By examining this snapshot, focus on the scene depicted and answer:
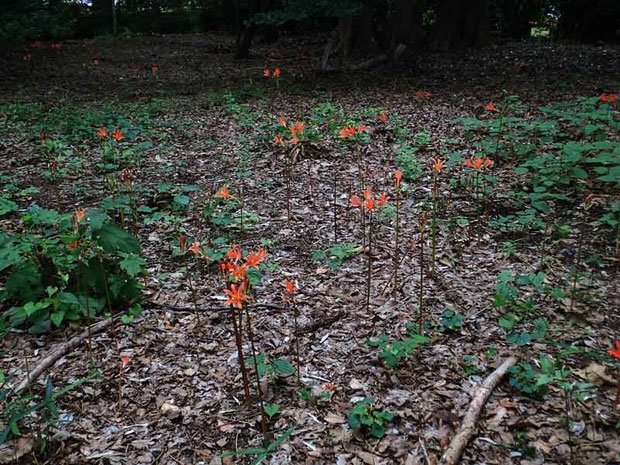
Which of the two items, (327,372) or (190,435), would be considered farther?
(327,372)

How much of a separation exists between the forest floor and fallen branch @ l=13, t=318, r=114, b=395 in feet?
0.15

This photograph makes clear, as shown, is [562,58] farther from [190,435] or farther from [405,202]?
[190,435]

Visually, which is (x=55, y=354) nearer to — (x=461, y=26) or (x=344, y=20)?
(x=344, y=20)

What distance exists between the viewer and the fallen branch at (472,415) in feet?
6.10

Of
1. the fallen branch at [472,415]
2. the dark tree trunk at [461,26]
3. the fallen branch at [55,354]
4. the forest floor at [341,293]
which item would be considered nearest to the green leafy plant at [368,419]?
the forest floor at [341,293]

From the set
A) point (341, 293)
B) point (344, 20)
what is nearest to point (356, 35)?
point (344, 20)

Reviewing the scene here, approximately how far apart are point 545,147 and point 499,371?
3.30m

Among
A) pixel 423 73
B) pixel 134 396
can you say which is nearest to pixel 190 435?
pixel 134 396

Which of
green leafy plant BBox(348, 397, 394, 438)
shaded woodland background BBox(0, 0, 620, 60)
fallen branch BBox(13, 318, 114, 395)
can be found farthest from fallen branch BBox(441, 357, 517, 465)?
shaded woodland background BBox(0, 0, 620, 60)

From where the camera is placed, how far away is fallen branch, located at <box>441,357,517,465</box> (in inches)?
Answer: 73.2

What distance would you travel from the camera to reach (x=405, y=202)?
163 inches

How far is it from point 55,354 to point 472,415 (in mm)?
2036

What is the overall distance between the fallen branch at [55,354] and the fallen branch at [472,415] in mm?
1745

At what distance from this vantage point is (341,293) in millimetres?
2988
